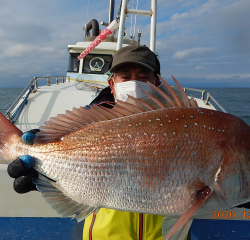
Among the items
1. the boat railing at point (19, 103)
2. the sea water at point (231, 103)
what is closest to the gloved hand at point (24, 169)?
the boat railing at point (19, 103)

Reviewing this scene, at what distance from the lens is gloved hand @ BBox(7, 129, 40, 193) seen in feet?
4.50

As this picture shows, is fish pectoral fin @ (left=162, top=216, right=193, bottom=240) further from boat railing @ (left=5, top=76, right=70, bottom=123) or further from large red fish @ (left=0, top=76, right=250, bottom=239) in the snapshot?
boat railing @ (left=5, top=76, right=70, bottom=123)

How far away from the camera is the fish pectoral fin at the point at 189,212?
3.59 feet

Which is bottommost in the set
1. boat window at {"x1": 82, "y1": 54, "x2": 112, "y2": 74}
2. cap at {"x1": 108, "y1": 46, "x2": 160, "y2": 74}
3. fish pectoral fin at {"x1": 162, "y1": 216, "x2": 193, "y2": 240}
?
fish pectoral fin at {"x1": 162, "y1": 216, "x2": 193, "y2": 240}

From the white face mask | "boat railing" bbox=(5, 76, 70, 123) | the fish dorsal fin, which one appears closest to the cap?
the white face mask

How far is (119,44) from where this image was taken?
17.3 ft

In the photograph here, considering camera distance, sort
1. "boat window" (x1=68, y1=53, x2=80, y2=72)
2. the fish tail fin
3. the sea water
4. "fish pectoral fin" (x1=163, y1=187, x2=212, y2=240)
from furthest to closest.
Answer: the sea water < "boat window" (x1=68, y1=53, x2=80, y2=72) < the fish tail fin < "fish pectoral fin" (x1=163, y1=187, x2=212, y2=240)

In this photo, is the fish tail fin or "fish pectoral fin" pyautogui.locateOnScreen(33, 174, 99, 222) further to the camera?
the fish tail fin

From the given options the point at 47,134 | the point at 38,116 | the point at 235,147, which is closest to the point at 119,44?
the point at 38,116

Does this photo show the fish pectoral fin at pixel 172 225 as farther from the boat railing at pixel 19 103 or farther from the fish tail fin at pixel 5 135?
the boat railing at pixel 19 103

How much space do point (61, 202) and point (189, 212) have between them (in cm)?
83

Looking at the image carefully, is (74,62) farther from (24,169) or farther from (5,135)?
(24,169)

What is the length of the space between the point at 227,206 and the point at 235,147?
1.13ft

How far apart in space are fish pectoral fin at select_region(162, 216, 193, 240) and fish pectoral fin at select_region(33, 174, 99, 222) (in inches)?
17.4
